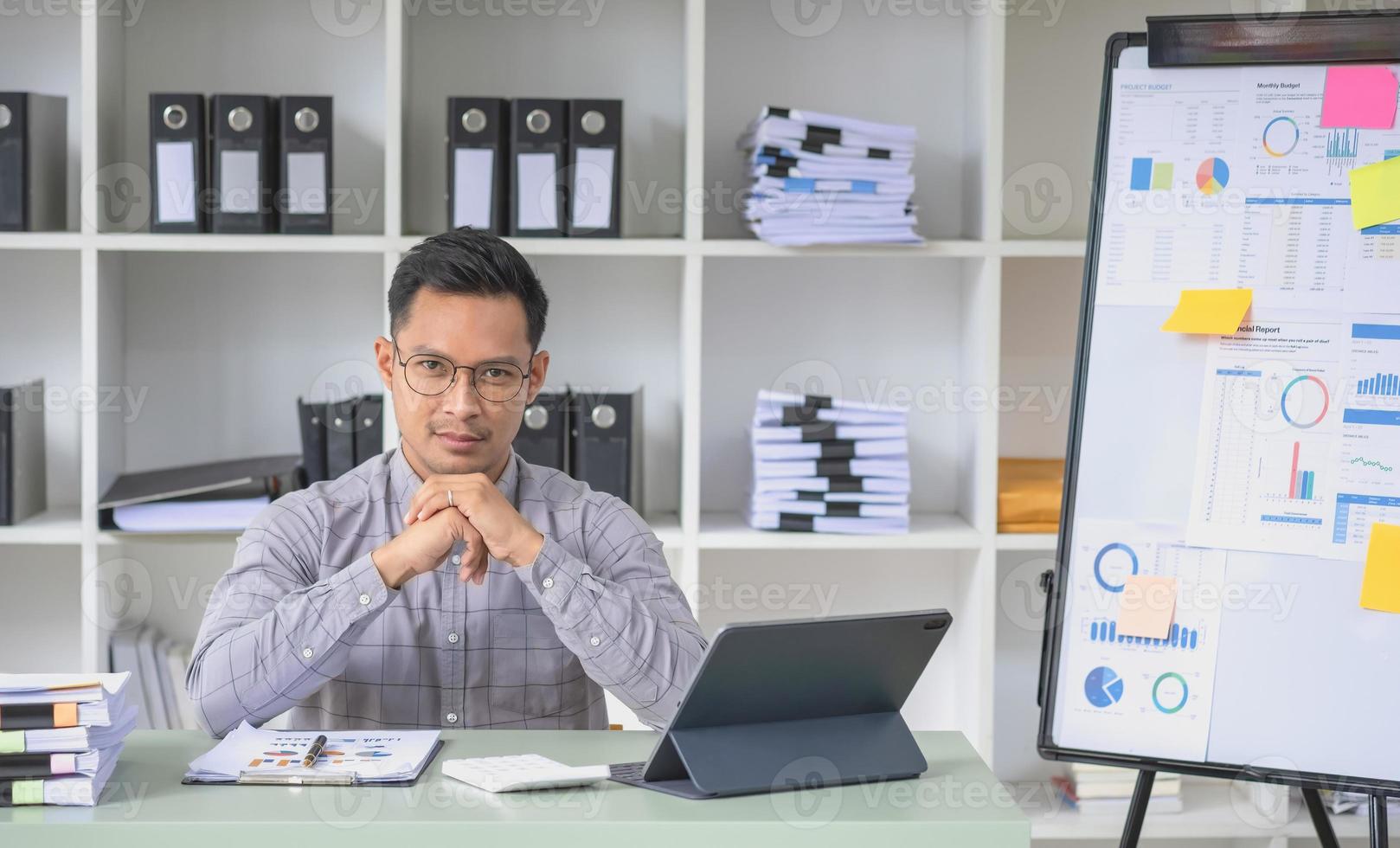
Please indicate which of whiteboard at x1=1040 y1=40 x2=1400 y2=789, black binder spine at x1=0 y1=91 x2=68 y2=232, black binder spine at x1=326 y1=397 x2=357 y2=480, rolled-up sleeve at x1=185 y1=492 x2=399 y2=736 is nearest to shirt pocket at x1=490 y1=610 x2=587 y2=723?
rolled-up sleeve at x1=185 y1=492 x2=399 y2=736

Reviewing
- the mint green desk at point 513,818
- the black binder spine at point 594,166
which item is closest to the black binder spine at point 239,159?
the black binder spine at point 594,166

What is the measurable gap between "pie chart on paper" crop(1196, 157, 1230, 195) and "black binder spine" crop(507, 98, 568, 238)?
117cm

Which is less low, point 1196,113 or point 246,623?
point 1196,113

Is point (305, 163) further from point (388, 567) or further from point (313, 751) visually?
point (313, 751)

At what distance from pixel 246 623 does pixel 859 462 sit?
4.33 feet

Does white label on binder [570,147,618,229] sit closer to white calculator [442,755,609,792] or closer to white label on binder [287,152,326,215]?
white label on binder [287,152,326,215]

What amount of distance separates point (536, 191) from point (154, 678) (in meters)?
1.25

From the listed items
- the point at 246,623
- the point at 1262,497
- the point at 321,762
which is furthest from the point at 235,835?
the point at 1262,497

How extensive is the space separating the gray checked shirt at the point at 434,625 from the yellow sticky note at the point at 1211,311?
2.60ft

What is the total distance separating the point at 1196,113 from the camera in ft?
5.97

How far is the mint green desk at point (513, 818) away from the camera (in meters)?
1.04

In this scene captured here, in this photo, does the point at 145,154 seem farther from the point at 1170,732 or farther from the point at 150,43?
the point at 1170,732

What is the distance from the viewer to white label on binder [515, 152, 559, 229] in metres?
2.44

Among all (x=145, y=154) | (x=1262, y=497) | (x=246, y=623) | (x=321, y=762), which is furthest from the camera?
(x=145, y=154)
